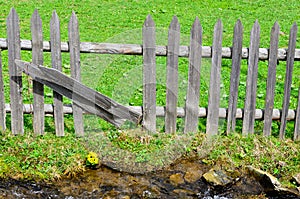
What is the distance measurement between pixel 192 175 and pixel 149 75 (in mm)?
1143

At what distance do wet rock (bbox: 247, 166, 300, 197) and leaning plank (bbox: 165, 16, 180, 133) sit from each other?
107cm

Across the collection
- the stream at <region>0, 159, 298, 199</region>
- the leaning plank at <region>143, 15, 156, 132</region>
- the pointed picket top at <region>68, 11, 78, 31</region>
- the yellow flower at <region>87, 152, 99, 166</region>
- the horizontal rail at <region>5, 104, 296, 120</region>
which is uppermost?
the pointed picket top at <region>68, 11, 78, 31</region>

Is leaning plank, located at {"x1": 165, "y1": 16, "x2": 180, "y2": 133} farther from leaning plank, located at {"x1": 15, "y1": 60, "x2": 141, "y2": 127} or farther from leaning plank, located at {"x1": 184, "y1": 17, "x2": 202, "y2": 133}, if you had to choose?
leaning plank, located at {"x1": 15, "y1": 60, "x2": 141, "y2": 127}

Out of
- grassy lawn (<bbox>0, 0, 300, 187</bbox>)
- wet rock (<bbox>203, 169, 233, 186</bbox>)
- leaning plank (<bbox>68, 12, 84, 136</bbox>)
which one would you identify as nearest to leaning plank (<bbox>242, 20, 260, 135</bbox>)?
grassy lawn (<bbox>0, 0, 300, 187</bbox>)

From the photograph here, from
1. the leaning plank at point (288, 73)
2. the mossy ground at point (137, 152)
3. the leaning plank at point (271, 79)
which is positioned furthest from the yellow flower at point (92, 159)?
the leaning plank at point (288, 73)

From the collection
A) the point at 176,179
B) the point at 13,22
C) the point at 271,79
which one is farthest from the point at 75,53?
the point at 271,79

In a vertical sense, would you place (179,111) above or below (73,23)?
below

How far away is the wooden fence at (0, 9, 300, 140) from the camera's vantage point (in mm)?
5105

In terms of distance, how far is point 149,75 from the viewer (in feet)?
17.4

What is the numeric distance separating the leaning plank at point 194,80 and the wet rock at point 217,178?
703 mm

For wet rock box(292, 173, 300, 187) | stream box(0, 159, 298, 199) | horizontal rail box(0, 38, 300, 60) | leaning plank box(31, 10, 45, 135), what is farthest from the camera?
horizontal rail box(0, 38, 300, 60)

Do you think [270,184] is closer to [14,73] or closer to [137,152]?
[137,152]

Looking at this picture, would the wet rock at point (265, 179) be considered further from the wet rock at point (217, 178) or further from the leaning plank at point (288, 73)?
the leaning plank at point (288, 73)

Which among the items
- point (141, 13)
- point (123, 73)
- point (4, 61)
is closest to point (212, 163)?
point (123, 73)
